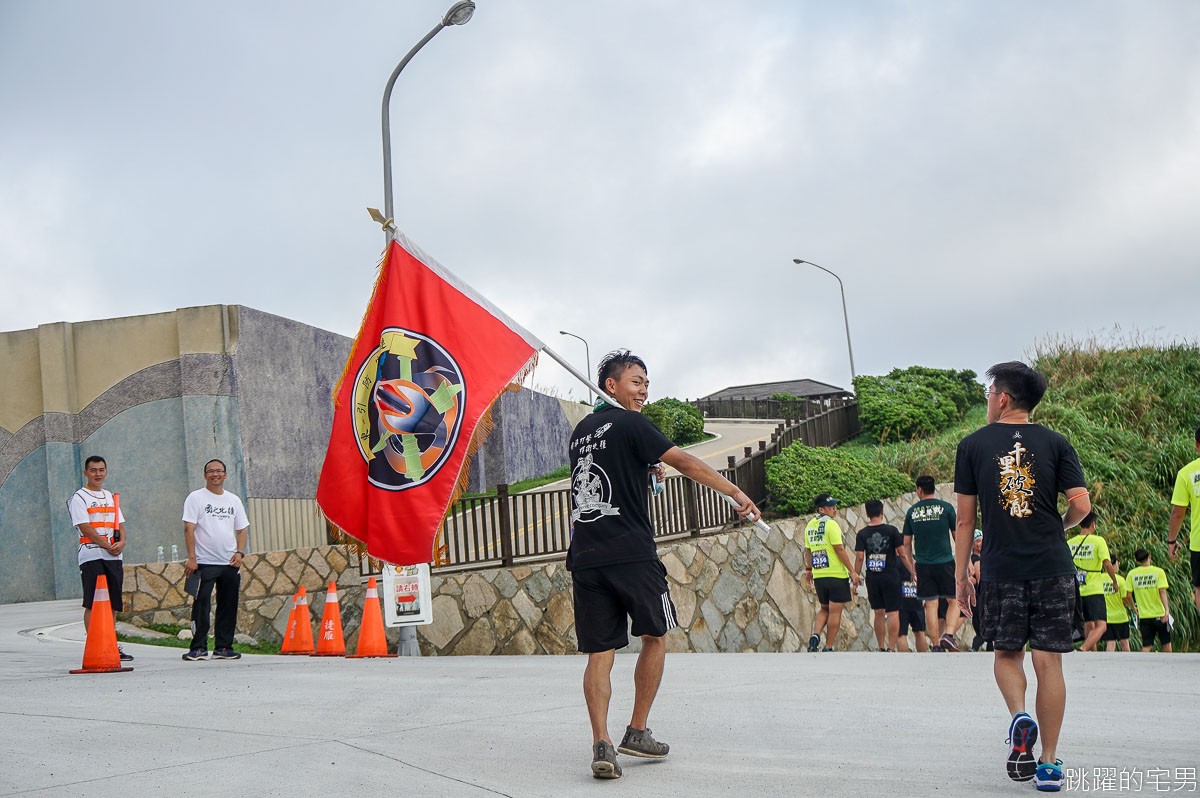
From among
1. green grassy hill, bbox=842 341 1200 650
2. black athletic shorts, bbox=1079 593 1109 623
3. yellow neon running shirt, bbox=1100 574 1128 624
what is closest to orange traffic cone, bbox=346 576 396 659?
black athletic shorts, bbox=1079 593 1109 623

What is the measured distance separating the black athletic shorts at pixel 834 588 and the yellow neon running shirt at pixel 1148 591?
412 cm

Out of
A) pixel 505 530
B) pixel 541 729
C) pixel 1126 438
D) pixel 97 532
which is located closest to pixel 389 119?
pixel 505 530

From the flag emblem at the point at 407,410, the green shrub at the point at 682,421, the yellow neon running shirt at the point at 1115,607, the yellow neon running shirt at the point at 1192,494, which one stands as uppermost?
the green shrub at the point at 682,421

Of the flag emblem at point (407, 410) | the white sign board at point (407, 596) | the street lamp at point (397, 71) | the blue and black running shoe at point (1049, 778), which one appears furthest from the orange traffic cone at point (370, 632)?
the blue and black running shoe at point (1049, 778)

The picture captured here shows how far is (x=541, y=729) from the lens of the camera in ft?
18.6

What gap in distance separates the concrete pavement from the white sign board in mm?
1848

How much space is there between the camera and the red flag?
26.6ft

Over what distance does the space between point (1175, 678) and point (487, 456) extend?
912 inches

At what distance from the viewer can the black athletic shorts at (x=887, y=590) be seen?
11.9 meters

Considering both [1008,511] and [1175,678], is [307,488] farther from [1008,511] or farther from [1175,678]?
[1008,511]

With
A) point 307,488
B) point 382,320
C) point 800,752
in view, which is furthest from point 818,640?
point 307,488

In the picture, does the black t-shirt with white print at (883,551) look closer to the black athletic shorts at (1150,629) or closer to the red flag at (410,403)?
the black athletic shorts at (1150,629)

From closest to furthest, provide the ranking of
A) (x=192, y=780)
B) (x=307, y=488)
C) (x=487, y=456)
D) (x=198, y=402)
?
1. (x=192, y=780)
2. (x=198, y=402)
3. (x=307, y=488)
4. (x=487, y=456)

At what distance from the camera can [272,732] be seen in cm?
568
